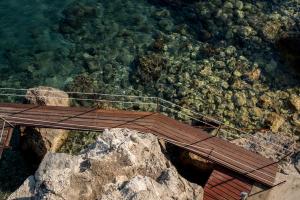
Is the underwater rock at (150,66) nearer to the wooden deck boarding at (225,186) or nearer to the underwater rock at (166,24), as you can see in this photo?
the underwater rock at (166,24)

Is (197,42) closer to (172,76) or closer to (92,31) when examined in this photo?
(172,76)

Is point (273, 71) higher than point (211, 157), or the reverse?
point (273, 71)

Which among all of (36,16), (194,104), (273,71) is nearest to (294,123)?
(273,71)

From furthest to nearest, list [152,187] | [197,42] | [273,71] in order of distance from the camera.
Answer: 1. [197,42]
2. [273,71]
3. [152,187]

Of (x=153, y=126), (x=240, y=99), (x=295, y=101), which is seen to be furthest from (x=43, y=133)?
(x=295, y=101)

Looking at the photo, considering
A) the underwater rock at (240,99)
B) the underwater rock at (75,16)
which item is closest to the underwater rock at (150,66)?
the underwater rock at (240,99)

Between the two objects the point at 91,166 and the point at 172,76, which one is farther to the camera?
the point at 172,76

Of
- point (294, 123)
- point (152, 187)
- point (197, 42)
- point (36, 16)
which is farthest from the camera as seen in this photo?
point (36, 16)

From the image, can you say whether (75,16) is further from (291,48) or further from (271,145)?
(271,145)
